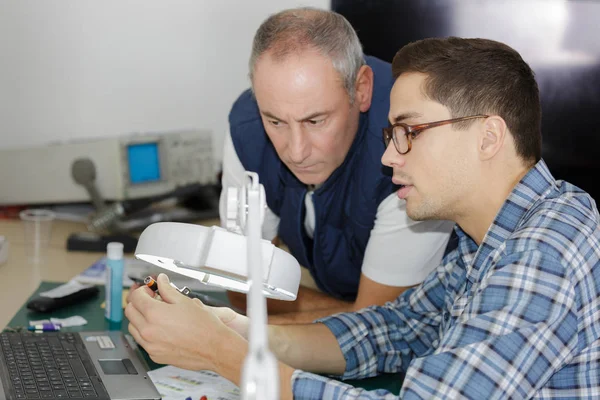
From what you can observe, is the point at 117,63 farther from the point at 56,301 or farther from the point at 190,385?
the point at 190,385

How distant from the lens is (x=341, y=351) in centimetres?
148

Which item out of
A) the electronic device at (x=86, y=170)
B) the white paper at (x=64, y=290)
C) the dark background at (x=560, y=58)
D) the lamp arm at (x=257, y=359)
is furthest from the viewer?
the electronic device at (x=86, y=170)

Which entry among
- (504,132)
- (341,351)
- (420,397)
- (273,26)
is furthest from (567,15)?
(420,397)

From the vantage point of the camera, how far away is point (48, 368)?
4.53ft

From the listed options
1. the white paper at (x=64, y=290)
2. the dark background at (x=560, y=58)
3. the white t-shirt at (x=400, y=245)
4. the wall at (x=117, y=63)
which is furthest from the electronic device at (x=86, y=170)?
the dark background at (x=560, y=58)

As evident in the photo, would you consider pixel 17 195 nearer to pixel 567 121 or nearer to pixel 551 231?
pixel 567 121

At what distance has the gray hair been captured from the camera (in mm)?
1604

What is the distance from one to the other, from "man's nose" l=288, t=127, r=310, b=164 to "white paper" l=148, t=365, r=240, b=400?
49 centimetres

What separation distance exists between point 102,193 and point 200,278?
5.36ft

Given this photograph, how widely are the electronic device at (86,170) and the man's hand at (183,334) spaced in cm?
146

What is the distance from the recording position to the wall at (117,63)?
2955mm

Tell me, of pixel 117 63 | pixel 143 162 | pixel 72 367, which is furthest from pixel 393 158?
pixel 117 63

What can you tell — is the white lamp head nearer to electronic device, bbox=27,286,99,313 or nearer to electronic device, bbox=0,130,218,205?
electronic device, bbox=27,286,99,313

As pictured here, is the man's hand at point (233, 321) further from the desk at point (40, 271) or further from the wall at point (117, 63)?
the wall at point (117, 63)
